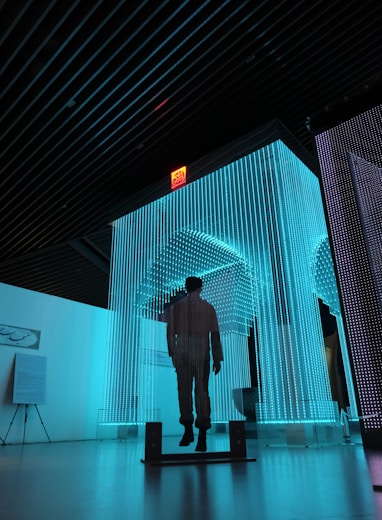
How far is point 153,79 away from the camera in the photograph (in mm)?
4770

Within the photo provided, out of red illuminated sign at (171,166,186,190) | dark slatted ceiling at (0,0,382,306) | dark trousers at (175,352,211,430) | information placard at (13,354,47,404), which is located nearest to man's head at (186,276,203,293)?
dark trousers at (175,352,211,430)

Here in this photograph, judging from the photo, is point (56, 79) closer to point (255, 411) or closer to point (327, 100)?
point (327, 100)

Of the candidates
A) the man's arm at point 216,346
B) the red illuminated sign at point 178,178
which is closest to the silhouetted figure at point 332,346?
the man's arm at point 216,346

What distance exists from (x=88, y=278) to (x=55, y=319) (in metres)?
3.17

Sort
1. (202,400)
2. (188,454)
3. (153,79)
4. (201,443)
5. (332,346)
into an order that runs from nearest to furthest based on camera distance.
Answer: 1. (188,454)
2. (201,443)
3. (202,400)
4. (153,79)
5. (332,346)

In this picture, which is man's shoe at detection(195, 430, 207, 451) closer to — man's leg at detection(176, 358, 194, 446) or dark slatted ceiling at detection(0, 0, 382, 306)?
man's leg at detection(176, 358, 194, 446)

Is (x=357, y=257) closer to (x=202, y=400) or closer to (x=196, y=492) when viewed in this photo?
(x=202, y=400)

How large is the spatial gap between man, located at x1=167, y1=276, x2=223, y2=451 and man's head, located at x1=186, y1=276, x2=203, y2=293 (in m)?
0.03

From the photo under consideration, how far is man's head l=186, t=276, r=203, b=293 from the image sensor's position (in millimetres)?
3734

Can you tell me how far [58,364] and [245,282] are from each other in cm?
456

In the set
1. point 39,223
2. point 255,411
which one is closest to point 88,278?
point 39,223

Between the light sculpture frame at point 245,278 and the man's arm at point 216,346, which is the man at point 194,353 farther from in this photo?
the light sculpture frame at point 245,278

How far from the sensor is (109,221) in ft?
24.7

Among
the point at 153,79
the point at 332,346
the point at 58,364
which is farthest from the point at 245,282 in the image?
the point at 58,364
